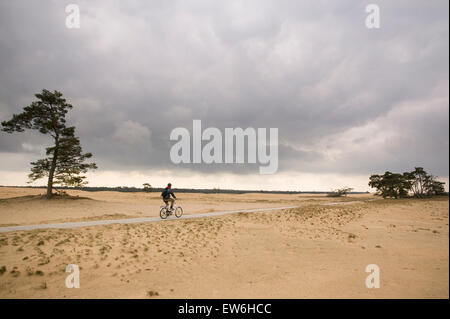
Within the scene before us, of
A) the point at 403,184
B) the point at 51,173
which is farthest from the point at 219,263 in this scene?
the point at 403,184

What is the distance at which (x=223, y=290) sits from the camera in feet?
21.0

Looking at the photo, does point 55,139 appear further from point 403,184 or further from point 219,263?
point 403,184

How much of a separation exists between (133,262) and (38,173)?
26.9m

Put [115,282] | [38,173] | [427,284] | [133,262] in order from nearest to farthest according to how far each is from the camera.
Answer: [427,284] → [115,282] → [133,262] → [38,173]

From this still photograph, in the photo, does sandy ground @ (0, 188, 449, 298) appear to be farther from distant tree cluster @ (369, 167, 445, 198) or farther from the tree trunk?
distant tree cluster @ (369, 167, 445, 198)

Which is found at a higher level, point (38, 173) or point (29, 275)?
point (38, 173)

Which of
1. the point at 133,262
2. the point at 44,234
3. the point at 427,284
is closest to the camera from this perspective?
the point at 427,284


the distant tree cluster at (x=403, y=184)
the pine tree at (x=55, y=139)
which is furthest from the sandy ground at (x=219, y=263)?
the distant tree cluster at (x=403, y=184)

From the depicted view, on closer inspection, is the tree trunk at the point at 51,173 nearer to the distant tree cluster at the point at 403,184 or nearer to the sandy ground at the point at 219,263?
the sandy ground at the point at 219,263

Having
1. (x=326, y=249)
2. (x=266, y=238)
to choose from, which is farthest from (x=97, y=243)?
(x=326, y=249)

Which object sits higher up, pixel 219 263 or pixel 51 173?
pixel 51 173

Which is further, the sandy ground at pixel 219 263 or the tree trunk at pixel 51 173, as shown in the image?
the tree trunk at pixel 51 173

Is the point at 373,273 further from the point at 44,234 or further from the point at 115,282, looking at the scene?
the point at 44,234

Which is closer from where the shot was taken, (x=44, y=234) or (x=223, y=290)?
(x=223, y=290)
